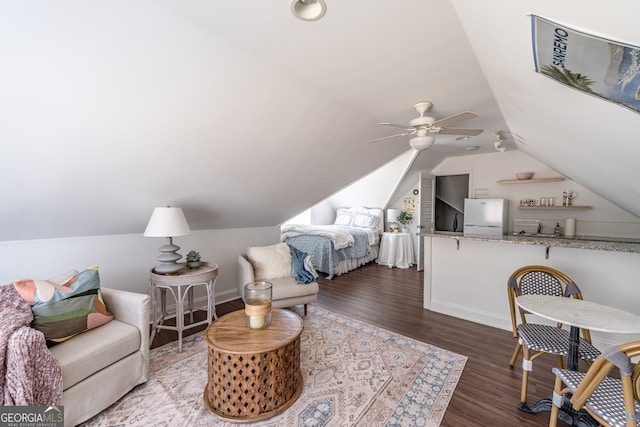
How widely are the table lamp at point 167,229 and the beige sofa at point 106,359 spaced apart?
1.78 ft

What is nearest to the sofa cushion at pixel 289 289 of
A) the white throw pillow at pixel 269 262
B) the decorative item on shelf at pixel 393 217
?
the white throw pillow at pixel 269 262

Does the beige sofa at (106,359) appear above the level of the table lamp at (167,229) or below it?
below

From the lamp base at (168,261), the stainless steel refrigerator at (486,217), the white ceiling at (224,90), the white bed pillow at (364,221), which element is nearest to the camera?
the white ceiling at (224,90)

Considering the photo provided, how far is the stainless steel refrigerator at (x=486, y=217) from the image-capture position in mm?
4344

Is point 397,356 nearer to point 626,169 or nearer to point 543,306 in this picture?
point 543,306

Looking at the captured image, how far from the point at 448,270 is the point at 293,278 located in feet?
6.60

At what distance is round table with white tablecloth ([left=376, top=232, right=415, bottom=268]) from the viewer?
5.79 m

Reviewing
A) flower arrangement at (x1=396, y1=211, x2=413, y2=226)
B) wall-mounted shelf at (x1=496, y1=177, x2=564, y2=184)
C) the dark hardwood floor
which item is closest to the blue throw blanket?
the dark hardwood floor

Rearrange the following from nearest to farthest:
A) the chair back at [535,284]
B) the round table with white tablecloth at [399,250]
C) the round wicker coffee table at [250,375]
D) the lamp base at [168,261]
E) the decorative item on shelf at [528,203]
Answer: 1. the round wicker coffee table at [250,375]
2. the chair back at [535,284]
3. the lamp base at [168,261]
4. the decorative item on shelf at [528,203]
5. the round table with white tablecloth at [399,250]

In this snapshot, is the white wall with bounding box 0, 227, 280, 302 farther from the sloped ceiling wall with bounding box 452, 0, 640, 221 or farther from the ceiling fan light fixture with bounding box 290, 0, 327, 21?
the sloped ceiling wall with bounding box 452, 0, 640, 221

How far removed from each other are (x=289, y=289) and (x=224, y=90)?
7.23 feet

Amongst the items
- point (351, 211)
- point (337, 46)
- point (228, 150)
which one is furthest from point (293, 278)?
point (351, 211)

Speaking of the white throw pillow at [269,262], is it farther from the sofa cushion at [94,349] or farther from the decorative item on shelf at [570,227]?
the decorative item on shelf at [570,227]

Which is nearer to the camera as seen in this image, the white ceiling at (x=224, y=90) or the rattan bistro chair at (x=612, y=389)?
the rattan bistro chair at (x=612, y=389)
